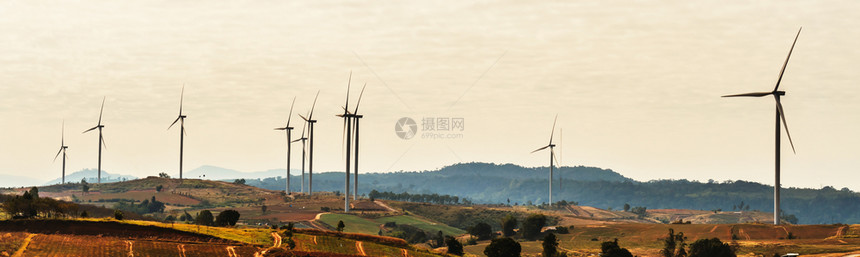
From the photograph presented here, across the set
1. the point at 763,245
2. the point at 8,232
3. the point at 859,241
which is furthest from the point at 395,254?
the point at 859,241

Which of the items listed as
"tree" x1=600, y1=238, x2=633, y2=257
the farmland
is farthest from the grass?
"tree" x1=600, y1=238, x2=633, y2=257

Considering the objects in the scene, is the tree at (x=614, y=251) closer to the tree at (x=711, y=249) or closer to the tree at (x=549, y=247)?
the tree at (x=549, y=247)

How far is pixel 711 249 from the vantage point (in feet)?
598

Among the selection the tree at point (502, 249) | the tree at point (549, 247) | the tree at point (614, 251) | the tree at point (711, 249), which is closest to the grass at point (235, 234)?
the tree at point (502, 249)

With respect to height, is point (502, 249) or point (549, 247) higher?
point (502, 249)

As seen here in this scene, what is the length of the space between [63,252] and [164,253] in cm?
1386

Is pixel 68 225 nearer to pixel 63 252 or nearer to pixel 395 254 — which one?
pixel 63 252

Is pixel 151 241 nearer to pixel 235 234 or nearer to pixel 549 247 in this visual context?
pixel 235 234

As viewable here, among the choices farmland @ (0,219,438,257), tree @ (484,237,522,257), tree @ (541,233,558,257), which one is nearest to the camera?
farmland @ (0,219,438,257)

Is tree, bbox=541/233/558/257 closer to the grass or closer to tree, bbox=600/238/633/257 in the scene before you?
tree, bbox=600/238/633/257

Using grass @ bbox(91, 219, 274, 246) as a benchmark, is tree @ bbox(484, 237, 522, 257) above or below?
below

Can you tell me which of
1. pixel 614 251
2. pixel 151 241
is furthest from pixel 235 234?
pixel 614 251

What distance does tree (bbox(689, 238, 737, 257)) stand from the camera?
595 feet

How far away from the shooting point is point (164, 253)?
130m
